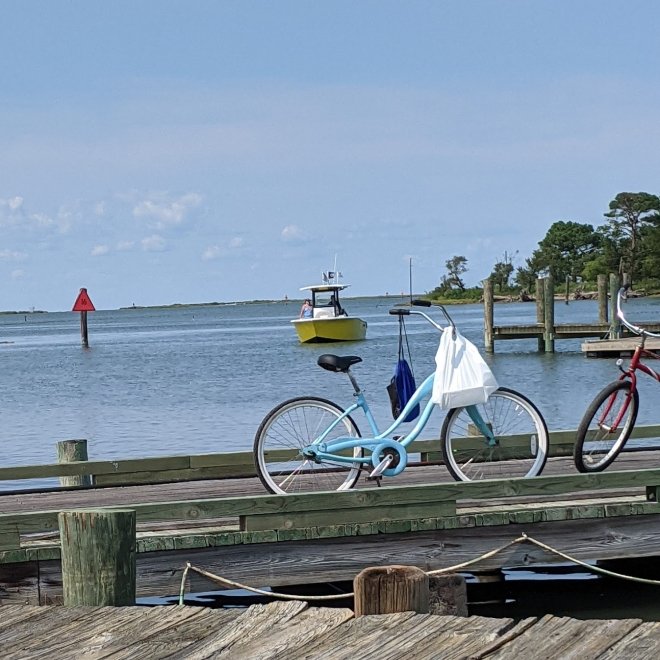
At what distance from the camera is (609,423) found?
909cm

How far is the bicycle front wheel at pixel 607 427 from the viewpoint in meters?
8.95

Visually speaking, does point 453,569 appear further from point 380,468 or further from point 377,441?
point 377,441

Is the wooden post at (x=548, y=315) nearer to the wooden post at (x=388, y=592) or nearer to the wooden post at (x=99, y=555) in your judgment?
the wooden post at (x=99, y=555)

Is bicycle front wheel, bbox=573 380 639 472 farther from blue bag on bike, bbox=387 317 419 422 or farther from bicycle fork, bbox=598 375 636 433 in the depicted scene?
blue bag on bike, bbox=387 317 419 422

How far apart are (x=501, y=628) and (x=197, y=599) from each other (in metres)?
5.28

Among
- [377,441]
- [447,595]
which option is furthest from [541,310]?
[447,595]

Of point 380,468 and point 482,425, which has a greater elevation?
point 482,425

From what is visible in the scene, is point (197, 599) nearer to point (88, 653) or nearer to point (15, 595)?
point (15, 595)

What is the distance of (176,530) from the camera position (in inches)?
311

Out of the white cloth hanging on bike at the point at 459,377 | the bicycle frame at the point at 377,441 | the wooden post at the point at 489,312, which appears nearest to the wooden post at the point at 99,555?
the bicycle frame at the point at 377,441

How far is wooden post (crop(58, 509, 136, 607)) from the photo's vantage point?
5.92 meters

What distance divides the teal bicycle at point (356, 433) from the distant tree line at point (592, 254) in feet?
350

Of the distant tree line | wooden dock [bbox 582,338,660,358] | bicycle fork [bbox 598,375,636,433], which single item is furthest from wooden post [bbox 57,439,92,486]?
the distant tree line

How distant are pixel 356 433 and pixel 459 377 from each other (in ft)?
2.44
